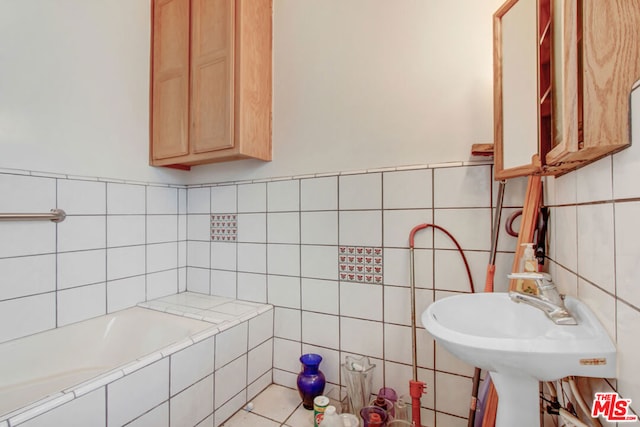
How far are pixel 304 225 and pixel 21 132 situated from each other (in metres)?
1.34

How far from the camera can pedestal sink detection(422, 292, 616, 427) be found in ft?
1.89

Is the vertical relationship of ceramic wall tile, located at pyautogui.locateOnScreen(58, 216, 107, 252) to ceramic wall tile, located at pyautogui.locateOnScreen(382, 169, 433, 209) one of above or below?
below

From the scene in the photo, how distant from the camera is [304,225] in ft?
5.00

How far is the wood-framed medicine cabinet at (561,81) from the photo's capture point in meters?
0.52

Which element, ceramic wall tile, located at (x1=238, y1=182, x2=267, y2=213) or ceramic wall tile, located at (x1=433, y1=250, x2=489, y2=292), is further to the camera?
ceramic wall tile, located at (x1=238, y1=182, x2=267, y2=213)

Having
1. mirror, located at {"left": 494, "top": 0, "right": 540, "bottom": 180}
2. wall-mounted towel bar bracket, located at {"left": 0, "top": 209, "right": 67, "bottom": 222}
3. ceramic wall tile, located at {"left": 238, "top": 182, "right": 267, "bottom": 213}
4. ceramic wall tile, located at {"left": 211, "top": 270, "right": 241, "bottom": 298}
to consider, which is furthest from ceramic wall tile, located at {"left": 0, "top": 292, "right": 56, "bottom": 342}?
mirror, located at {"left": 494, "top": 0, "right": 540, "bottom": 180}

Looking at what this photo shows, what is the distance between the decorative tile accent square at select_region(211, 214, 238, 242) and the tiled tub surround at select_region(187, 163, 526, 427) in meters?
0.04

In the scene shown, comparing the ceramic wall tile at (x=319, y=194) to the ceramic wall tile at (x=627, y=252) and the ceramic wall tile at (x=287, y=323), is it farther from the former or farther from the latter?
the ceramic wall tile at (x=627, y=252)

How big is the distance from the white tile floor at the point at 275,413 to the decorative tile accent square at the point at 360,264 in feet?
2.16

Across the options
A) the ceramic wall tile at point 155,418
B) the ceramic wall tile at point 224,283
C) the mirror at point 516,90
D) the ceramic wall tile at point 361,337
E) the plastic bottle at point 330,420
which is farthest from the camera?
the ceramic wall tile at point 224,283

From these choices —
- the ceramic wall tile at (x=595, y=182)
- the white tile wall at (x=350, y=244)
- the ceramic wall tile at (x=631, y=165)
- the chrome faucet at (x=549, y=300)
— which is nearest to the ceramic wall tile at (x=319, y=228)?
the white tile wall at (x=350, y=244)

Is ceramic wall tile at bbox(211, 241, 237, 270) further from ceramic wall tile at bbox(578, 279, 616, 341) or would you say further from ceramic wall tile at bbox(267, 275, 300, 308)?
ceramic wall tile at bbox(578, 279, 616, 341)

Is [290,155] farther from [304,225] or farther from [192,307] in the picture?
[192,307]

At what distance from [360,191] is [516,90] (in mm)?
707
